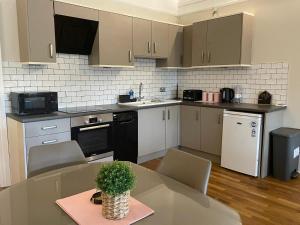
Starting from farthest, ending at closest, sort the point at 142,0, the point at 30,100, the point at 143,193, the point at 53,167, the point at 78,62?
the point at 142,0 → the point at 78,62 → the point at 30,100 → the point at 53,167 → the point at 143,193

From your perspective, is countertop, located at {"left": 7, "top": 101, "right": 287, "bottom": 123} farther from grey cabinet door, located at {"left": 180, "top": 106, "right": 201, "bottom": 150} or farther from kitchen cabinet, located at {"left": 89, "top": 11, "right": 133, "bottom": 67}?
kitchen cabinet, located at {"left": 89, "top": 11, "right": 133, "bottom": 67}

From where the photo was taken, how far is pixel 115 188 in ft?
3.38

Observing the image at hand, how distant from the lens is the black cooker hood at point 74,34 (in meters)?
3.24

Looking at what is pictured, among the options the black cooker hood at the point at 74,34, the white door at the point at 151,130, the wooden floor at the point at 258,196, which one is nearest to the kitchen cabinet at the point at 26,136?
the black cooker hood at the point at 74,34

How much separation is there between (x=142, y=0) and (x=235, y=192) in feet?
10.8

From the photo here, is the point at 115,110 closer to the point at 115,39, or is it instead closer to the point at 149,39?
the point at 115,39

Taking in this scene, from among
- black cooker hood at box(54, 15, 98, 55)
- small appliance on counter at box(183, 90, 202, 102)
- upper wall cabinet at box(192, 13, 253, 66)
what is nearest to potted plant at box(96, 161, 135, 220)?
black cooker hood at box(54, 15, 98, 55)

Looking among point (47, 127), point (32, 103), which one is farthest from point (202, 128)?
point (32, 103)

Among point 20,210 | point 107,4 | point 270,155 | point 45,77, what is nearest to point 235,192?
point 270,155

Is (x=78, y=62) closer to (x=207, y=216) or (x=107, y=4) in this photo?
(x=107, y=4)

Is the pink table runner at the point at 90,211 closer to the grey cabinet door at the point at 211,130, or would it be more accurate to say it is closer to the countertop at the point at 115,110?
the countertop at the point at 115,110

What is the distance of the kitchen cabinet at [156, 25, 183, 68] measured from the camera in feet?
14.5

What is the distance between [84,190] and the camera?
1375 millimetres

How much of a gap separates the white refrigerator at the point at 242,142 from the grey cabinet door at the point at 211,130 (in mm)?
162
